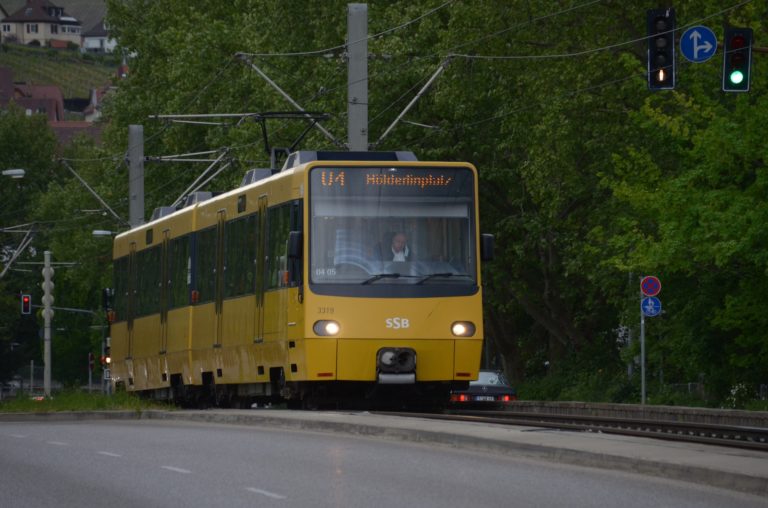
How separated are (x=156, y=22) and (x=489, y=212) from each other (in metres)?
30.3

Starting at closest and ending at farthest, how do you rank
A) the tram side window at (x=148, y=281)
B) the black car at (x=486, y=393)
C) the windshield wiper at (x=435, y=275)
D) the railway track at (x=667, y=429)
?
the railway track at (x=667, y=429) < the windshield wiper at (x=435, y=275) < the tram side window at (x=148, y=281) < the black car at (x=486, y=393)

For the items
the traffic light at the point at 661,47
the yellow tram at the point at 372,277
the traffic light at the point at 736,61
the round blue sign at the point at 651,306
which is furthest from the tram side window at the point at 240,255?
the round blue sign at the point at 651,306

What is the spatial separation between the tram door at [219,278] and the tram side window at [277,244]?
3.33 meters

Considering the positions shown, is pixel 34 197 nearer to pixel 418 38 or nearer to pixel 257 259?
pixel 418 38

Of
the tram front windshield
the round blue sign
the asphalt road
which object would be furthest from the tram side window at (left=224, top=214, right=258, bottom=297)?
the round blue sign

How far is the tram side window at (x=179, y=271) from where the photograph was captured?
35.7 metres

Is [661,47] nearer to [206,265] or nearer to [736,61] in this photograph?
[736,61]

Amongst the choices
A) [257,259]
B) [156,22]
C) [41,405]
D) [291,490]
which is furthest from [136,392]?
[156,22]

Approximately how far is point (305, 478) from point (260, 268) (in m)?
13.4

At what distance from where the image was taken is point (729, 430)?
25.0 meters

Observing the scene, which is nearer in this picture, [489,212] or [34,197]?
[489,212]

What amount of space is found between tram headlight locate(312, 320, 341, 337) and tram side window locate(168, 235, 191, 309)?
27.4 feet

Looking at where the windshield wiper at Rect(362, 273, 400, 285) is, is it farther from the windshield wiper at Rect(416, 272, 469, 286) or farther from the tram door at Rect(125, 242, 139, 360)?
the tram door at Rect(125, 242, 139, 360)

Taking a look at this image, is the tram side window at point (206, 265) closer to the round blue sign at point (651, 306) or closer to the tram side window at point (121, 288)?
the tram side window at point (121, 288)
